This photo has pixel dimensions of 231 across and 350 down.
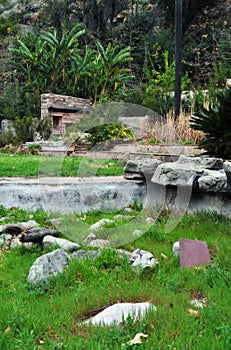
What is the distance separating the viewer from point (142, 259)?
3.29 metres

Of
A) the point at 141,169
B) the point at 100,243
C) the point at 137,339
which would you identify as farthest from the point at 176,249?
the point at 141,169

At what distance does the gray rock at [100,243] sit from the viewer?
3.79 meters

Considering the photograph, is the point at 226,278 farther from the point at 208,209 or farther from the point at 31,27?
the point at 31,27

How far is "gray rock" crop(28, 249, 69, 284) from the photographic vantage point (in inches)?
114

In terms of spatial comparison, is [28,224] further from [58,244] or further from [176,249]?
[176,249]

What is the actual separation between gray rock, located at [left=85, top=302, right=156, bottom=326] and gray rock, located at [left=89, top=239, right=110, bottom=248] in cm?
134

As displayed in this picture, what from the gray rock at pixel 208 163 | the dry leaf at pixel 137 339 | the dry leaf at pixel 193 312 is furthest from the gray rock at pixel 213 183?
the dry leaf at pixel 137 339

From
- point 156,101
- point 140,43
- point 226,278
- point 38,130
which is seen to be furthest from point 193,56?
point 226,278

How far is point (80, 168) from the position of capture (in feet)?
24.9

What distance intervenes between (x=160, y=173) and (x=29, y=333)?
3.27 m

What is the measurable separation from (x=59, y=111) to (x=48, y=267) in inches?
506

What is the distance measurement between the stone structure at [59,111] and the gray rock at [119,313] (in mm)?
12445

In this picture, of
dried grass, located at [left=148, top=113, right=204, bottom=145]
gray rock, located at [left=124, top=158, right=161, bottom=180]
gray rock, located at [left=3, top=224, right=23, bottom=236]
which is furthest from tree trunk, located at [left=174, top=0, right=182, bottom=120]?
gray rock, located at [left=3, top=224, right=23, bottom=236]

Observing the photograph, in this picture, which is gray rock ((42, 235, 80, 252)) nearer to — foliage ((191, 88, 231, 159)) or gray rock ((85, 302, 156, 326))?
gray rock ((85, 302, 156, 326))
